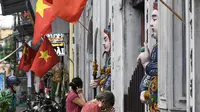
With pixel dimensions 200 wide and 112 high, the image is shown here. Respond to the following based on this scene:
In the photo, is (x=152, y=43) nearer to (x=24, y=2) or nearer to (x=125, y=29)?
(x=125, y=29)

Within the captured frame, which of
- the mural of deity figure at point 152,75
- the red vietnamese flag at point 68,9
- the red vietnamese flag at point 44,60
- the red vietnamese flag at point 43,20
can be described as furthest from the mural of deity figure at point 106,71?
the mural of deity figure at point 152,75

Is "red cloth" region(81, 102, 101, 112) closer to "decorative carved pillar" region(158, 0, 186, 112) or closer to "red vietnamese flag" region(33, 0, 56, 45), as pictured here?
"decorative carved pillar" region(158, 0, 186, 112)

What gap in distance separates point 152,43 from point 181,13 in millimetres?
1564

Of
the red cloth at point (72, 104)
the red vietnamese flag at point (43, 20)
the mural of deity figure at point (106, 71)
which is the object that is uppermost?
the red vietnamese flag at point (43, 20)

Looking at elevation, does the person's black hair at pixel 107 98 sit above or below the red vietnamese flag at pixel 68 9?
below

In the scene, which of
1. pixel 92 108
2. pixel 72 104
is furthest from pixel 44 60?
pixel 92 108

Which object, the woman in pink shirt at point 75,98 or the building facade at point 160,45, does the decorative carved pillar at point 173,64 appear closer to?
the building facade at point 160,45

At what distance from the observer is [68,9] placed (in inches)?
523

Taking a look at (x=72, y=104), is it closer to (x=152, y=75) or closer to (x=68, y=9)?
(x=68, y=9)

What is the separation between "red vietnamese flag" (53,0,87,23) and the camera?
1323 centimetres

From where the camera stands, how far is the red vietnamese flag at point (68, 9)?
13.2 meters

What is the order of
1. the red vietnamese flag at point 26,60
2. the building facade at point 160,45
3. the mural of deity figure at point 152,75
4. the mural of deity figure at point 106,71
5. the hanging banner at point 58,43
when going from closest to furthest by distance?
the building facade at point 160,45, the mural of deity figure at point 152,75, the mural of deity figure at point 106,71, the red vietnamese flag at point 26,60, the hanging banner at point 58,43

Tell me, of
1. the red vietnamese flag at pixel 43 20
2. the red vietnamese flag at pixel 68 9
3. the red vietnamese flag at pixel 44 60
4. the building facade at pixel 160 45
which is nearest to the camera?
the building facade at pixel 160 45

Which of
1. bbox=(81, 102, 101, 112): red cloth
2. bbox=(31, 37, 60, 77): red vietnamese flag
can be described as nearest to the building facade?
bbox=(81, 102, 101, 112): red cloth
